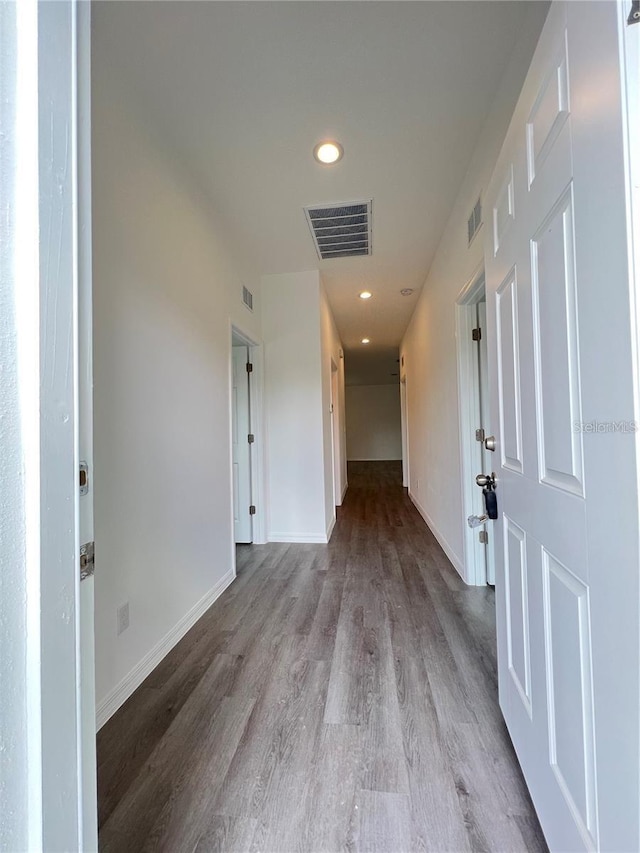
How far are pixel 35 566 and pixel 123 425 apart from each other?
3.81ft

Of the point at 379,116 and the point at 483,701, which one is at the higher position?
the point at 379,116

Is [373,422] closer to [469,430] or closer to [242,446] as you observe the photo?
[242,446]

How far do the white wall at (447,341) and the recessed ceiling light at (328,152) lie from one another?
2.48 feet

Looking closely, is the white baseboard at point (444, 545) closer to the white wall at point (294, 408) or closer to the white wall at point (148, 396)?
the white wall at point (294, 408)

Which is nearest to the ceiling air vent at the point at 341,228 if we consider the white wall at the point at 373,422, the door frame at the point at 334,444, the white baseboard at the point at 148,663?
the door frame at the point at 334,444

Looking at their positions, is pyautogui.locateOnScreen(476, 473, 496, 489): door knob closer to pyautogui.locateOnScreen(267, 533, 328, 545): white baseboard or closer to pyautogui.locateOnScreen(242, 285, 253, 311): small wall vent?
pyautogui.locateOnScreen(267, 533, 328, 545): white baseboard

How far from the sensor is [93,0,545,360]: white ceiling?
1.32m

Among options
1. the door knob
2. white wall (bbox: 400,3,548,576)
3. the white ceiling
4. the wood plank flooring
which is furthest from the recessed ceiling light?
the wood plank flooring

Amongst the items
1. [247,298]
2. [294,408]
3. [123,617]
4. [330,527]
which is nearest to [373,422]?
[330,527]

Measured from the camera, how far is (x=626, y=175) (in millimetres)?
505

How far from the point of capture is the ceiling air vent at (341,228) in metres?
2.47

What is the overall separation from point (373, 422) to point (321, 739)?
9665mm

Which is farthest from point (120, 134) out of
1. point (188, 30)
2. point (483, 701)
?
point (483, 701)

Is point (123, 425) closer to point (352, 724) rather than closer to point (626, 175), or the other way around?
point (352, 724)
